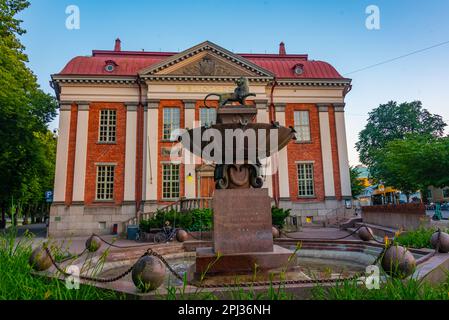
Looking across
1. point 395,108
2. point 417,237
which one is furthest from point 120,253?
point 395,108

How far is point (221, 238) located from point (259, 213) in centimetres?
90

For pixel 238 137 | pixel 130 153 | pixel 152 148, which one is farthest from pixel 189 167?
pixel 238 137

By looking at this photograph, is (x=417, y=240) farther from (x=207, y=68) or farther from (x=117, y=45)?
(x=117, y=45)

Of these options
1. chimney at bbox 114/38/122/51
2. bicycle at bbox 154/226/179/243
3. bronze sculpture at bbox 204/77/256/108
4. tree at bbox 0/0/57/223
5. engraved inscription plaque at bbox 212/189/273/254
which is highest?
chimney at bbox 114/38/122/51

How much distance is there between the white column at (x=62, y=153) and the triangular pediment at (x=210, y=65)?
8.01m

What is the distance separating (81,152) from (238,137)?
64.3 feet

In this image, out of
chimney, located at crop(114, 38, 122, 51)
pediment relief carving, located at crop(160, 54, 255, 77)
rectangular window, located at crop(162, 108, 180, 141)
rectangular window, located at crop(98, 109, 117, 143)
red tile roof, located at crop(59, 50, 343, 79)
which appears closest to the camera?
rectangular window, located at crop(98, 109, 117, 143)

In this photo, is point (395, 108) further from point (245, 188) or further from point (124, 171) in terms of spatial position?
point (245, 188)

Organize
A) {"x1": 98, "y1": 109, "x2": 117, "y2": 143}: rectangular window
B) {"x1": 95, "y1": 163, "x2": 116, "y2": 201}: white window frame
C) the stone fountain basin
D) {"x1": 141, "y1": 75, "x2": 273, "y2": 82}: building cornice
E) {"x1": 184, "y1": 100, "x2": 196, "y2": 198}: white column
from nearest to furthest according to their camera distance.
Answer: the stone fountain basin
{"x1": 95, "y1": 163, "x2": 116, "y2": 201}: white window frame
{"x1": 184, "y1": 100, "x2": 196, "y2": 198}: white column
{"x1": 141, "y1": 75, "x2": 273, "y2": 82}: building cornice
{"x1": 98, "y1": 109, "x2": 117, "y2": 143}: rectangular window

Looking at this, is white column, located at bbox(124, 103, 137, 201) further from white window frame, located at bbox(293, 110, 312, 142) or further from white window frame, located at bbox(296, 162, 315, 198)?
white window frame, located at bbox(293, 110, 312, 142)

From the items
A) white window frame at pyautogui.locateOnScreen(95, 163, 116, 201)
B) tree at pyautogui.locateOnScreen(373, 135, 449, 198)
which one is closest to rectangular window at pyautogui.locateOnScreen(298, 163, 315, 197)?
tree at pyautogui.locateOnScreen(373, 135, 449, 198)

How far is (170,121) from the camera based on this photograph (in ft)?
76.8

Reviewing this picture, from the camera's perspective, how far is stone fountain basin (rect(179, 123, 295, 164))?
595cm

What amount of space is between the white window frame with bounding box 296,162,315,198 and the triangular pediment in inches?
312
